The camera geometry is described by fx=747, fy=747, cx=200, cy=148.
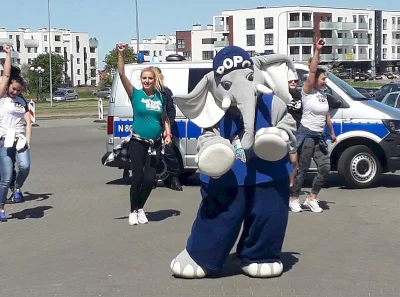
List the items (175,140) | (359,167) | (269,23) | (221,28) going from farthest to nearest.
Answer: (221,28) < (269,23) < (175,140) < (359,167)

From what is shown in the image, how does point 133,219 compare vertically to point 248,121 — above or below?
below

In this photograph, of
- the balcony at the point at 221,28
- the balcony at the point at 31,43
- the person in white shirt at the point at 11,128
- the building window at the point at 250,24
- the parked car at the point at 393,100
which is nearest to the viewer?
the person in white shirt at the point at 11,128

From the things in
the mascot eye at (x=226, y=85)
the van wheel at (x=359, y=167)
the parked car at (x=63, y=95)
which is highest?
the mascot eye at (x=226, y=85)

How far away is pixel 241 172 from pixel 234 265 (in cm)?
98

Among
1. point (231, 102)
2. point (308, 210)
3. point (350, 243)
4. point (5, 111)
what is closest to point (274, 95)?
point (231, 102)

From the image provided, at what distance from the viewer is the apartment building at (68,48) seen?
138250 millimetres

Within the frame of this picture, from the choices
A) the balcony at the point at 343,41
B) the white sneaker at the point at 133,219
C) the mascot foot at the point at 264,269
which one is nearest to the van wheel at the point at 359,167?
the white sneaker at the point at 133,219

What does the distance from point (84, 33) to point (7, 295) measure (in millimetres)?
150144

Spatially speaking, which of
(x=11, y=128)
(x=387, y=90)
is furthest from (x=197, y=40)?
(x=11, y=128)

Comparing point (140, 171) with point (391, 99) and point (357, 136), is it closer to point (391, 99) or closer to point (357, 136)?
point (357, 136)

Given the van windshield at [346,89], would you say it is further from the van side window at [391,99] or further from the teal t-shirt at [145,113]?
the van side window at [391,99]

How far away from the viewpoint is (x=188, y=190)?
12055 millimetres

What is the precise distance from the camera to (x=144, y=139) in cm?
908

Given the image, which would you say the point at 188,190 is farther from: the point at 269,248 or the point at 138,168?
the point at 269,248
